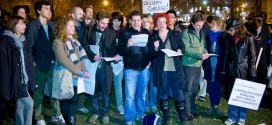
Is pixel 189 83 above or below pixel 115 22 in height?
below

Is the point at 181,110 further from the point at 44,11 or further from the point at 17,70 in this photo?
the point at 44,11

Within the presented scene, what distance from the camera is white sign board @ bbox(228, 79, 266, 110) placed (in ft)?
19.3

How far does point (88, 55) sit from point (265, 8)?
92.7 feet

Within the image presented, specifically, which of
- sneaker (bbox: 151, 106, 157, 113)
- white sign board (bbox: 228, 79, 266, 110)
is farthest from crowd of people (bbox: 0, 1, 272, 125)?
sneaker (bbox: 151, 106, 157, 113)

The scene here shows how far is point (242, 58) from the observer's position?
5.98 meters

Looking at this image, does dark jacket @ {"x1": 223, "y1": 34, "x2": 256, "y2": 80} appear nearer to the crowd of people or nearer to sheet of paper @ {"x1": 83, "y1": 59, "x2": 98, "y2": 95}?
the crowd of people

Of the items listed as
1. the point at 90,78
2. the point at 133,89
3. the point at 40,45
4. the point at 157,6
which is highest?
the point at 157,6

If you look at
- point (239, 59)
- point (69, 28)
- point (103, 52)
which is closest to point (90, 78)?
point (103, 52)

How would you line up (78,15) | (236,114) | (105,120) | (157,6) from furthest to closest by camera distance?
(157,6), (78,15), (105,120), (236,114)

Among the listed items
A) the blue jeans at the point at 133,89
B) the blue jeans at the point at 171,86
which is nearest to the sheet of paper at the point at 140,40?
the blue jeans at the point at 133,89

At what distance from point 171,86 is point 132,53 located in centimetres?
102

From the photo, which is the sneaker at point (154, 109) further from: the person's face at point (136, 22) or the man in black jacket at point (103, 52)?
the person's face at point (136, 22)

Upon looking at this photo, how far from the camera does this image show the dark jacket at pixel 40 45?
6.07 m

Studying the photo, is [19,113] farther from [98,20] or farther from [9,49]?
[98,20]
